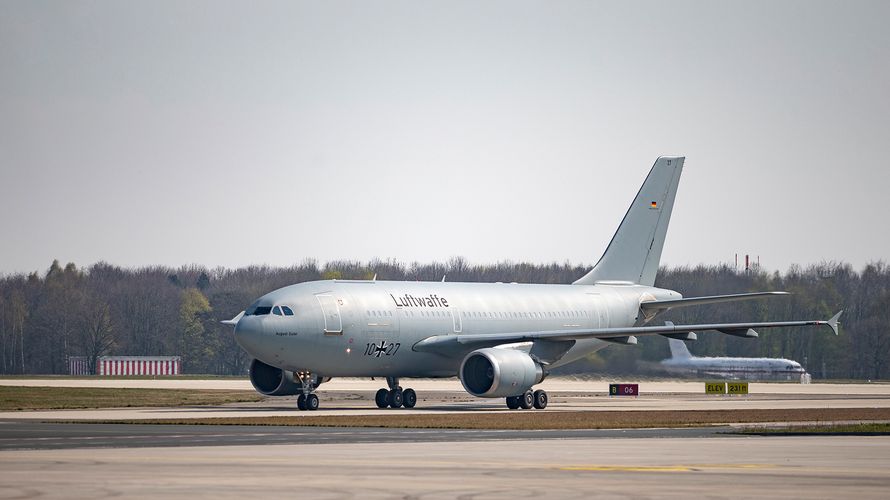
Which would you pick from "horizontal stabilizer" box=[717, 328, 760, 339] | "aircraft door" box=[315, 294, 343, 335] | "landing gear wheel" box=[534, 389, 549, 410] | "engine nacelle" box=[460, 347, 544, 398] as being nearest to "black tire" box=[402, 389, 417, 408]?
"engine nacelle" box=[460, 347, 544, 398]

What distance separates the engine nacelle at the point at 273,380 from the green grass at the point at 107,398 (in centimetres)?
262

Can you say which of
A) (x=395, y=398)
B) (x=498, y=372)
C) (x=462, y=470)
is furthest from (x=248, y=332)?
(x=462, y=470)

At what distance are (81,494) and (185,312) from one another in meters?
143

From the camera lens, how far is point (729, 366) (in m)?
98.8

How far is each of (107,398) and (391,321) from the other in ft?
Answer: 46.1

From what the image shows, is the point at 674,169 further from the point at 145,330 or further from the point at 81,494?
the point at 145,330

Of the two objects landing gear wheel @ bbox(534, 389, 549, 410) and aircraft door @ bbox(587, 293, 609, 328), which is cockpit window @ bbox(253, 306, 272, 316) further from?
aircraft door @ bbox(587, 293, 609, 328)

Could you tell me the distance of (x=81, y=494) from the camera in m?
18.6

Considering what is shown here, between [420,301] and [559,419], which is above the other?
[420,301]

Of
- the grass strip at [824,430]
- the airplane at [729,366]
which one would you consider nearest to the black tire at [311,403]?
the grass strip at [824,430]

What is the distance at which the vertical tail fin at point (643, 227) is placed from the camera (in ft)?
232

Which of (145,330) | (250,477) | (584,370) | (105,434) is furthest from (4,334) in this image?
(250,477)

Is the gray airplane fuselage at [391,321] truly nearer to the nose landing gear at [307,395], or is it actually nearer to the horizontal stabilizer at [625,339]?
the nose landing gear at [307,395]

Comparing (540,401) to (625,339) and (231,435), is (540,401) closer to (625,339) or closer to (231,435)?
(625,339)
